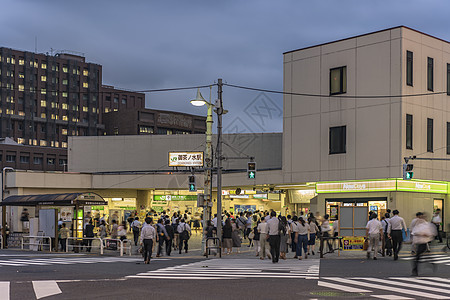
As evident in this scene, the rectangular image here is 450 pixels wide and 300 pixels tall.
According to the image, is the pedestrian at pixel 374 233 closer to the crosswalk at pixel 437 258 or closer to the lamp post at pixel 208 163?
the crosswalk at pixel 437 258

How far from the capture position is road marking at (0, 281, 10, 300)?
44.1 feet

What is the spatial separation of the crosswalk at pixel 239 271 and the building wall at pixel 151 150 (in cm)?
3477

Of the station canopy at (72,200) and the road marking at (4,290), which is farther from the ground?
the station canopy at (72,200)

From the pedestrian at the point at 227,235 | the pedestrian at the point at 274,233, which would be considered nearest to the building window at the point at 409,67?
the pedestrian at the point at 227,235

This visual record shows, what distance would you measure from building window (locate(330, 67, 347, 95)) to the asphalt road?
61.7ft

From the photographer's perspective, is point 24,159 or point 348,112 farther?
point 24,159

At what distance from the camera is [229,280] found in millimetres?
17062

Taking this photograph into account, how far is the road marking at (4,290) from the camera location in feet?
44.1

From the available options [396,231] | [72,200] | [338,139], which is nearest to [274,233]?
[396,231]

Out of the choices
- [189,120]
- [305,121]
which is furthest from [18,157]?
[305,121]

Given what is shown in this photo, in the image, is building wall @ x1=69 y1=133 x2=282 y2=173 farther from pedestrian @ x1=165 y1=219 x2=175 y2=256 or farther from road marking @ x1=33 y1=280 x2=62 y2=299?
road marking @ x1=33 y1=280 x2=62 y2=299

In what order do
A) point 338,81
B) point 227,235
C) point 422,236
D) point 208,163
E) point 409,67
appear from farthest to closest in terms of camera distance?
point 338,81
point 409,67
point 208,163
point 227,235
point 422,236

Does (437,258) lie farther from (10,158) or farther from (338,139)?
(10,158)

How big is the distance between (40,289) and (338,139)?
29.0 metres
